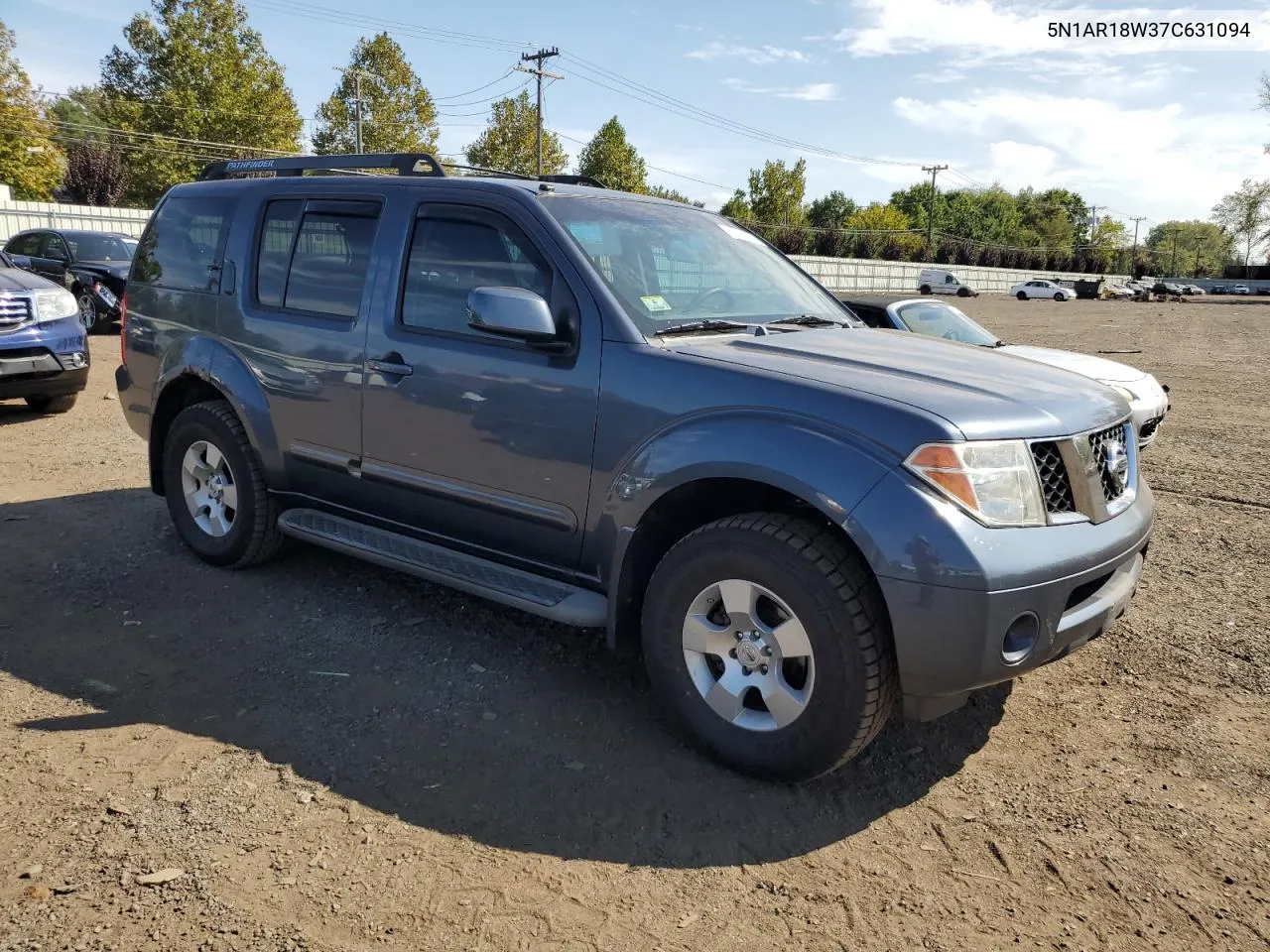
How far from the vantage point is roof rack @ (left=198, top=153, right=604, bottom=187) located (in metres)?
4.30

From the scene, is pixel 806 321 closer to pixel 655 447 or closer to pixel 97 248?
pixel 655 447

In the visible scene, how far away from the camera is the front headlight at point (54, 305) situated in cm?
846

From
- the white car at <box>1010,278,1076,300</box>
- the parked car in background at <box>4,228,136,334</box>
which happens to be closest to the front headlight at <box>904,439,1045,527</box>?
the parked car in background at <box>4,228,136,334</box>

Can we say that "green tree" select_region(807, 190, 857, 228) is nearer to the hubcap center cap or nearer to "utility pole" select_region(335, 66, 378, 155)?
"utility pole" select_region(335, 66, 378, 155)

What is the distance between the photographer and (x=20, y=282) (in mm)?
8578

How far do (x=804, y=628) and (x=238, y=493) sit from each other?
315 cm

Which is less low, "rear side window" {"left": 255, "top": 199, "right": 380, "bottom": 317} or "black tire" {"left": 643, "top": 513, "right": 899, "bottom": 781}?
"rear side window" {"left": 255, "top": 199, "right": 380, "bottom": 317}

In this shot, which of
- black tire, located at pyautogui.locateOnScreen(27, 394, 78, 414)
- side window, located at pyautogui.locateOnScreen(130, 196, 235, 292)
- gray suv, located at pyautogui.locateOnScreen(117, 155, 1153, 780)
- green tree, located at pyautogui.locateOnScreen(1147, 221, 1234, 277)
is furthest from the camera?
green tree, located at pyautogui.locateOnScreen(1147, 221, 1234, 277)

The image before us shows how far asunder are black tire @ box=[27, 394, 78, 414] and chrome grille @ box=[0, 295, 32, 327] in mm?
1074

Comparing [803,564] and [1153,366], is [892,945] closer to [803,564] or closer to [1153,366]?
[803,564]

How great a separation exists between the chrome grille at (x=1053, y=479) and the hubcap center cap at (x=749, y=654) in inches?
38.6

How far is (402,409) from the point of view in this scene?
3.90 m

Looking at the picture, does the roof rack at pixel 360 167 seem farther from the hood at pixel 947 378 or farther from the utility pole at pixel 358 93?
the utility pole at pixel 358 93

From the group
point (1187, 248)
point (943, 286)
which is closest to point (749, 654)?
point (943, 286)
